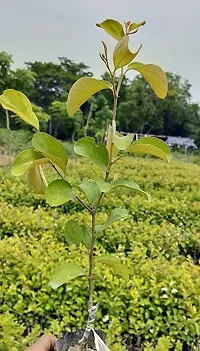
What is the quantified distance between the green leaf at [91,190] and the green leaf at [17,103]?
123mm

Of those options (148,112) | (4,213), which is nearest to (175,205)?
(4,213)

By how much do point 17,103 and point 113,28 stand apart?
6.8 inches

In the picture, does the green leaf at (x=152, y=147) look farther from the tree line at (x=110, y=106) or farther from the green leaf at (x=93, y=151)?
the tree line at (x=110, y=106)

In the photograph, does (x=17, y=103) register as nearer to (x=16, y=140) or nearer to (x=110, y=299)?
(x=110, y=299)

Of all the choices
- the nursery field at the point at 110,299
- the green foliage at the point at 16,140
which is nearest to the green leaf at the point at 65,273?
the nursery field at the point at 110,299

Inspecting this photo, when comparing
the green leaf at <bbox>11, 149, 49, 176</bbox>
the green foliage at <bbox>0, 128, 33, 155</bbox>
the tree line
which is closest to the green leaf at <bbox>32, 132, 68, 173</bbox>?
the green leaf at <bbox>11, 149, 49, 176</bbox>

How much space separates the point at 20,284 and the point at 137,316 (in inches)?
20.2

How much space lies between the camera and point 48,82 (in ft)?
80.3

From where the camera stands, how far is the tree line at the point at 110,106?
1916 centimetres

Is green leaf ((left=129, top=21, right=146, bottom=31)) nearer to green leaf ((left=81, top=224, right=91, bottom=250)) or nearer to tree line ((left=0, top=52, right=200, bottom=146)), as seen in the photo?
green leaf ((left=81, top=224, right=91, bottom=250))

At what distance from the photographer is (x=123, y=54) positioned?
1.89 feet

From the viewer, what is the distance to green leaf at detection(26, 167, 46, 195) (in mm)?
651

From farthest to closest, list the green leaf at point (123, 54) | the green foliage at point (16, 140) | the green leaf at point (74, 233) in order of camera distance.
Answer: the green foliage at point (16, 140), the green leaf at point (74, 233), the green leaf at point (123, 54)

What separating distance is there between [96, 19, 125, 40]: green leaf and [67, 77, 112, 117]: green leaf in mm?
68
